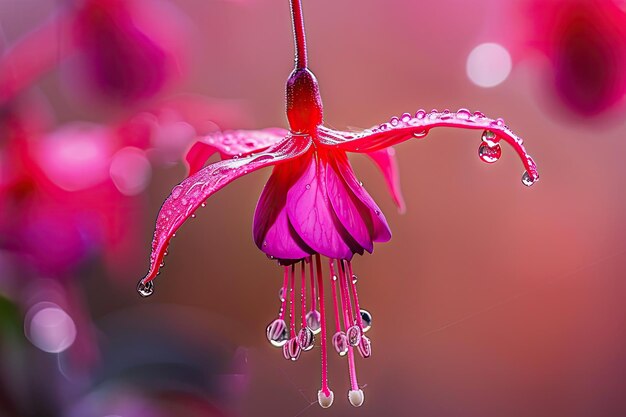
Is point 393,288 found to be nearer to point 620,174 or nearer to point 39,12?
point 620,174

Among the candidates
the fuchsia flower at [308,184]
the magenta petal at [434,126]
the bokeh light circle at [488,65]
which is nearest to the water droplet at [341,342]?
the fuchsia flower at [308,184]

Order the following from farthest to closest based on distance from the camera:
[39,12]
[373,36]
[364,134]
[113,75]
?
[373,36] → [39,12] → [113,75] → [364,134]

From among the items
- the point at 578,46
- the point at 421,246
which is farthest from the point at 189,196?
the point at 421,246

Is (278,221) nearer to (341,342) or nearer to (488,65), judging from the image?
(341,342)

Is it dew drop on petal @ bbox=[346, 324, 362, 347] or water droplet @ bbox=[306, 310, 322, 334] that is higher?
water droplet @ bbox=[306, 310, 322, 334]

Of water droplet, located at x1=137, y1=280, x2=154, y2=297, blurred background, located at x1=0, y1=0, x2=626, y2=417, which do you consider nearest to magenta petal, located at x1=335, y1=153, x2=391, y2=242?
water droplet, located at x1=137, y1=280, x2=154, y2=297

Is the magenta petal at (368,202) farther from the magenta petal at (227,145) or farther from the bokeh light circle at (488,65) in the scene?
the bokeh light circle at (488,65)

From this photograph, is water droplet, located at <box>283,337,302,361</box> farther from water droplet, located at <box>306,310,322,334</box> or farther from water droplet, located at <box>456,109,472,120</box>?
water droplet, located at <box>456,109,472,120</box>

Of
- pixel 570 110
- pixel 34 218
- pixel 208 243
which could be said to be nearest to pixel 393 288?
pixel 208 243
